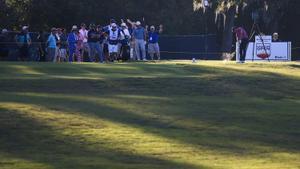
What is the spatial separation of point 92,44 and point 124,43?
1465 mm

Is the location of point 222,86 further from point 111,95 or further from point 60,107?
point 60,107

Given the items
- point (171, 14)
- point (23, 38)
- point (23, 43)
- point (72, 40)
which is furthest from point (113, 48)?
point (171, 14)

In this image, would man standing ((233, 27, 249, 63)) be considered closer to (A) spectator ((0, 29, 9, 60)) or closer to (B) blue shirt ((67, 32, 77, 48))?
(B) blue shirt ((67, 32, 77, 48))

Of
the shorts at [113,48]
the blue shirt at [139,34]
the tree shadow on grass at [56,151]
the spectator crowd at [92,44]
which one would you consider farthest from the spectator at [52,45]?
the tree shadow on grass at [56,151]

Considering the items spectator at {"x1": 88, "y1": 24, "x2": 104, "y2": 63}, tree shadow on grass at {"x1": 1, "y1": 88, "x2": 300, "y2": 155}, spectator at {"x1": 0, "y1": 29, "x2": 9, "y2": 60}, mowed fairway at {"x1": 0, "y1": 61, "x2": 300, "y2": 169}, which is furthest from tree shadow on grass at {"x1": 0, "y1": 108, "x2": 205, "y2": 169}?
spectator at {"x1": 0, "y1": 29, "x2": 9, "y2": 60}

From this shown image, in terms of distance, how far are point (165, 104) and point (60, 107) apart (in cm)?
286

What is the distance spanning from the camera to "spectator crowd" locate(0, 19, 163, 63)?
31.9 m

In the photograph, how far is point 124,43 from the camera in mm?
32250

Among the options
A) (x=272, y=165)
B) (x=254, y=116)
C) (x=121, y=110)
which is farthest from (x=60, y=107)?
(x=272, y=165)

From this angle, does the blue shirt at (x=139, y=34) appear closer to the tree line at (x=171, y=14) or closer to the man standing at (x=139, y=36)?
the man standing at (x=139, y=36)

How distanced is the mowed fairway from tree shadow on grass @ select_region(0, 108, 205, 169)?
0.06ft

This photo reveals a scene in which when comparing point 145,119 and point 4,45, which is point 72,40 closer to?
point 4,45

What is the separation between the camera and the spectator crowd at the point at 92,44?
31891 mm

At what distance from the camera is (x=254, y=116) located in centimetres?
1798
